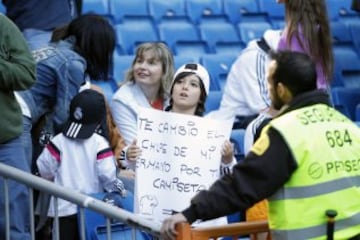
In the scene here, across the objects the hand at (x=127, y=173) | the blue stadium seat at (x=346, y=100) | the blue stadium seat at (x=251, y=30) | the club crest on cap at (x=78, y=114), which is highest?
the club crest on cap at (x=78, y=114)

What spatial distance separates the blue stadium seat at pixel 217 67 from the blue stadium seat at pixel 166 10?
0.86 meters

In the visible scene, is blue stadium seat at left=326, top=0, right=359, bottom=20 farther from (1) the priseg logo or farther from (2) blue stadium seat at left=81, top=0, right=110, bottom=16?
(1) the priseg logo

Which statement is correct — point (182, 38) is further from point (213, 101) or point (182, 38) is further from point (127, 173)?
point (127, 173)

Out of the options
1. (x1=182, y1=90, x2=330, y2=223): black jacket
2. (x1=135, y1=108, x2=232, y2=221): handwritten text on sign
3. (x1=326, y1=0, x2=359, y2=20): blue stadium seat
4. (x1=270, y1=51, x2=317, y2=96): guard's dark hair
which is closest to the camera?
(x1=182, y1=90, x2=330, y2=223): black jacket

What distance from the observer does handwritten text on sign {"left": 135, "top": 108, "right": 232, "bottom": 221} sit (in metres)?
5.19

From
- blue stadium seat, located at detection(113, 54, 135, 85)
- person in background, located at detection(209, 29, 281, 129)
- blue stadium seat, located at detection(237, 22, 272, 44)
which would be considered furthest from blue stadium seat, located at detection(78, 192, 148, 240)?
blue stadium seat, located at detection(237, 22, 272, 44)

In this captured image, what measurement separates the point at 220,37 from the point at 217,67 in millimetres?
727

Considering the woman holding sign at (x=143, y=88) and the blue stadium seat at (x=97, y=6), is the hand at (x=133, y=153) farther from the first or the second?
the blue stadium seat at (x=97, y=6)

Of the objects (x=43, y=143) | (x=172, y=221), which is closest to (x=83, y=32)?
(x=43, y=143)

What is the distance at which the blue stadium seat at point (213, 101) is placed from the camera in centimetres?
764

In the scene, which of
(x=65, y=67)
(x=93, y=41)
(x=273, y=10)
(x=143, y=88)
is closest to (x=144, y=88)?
(x=143, y=88)

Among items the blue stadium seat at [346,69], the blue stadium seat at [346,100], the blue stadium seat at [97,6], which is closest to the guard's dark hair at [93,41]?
the blue stadium seat at [346,100]

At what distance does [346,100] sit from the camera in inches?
326

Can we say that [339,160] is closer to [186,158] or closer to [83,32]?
[186,158]
